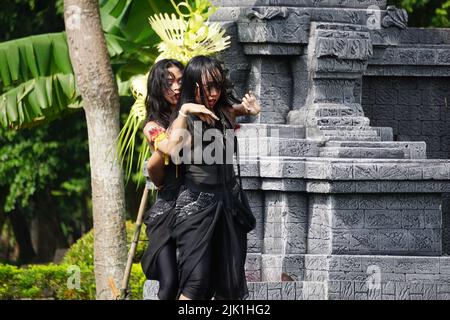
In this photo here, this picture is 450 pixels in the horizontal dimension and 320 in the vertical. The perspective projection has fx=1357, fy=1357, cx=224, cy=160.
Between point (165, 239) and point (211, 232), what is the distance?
406mm

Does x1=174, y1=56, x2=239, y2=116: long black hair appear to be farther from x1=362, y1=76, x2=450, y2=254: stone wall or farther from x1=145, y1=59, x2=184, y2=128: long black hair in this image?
x1=362, y1=76, x2=450, y2=254: stone wall

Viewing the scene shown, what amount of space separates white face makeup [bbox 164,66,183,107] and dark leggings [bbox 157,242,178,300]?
1.03 metres

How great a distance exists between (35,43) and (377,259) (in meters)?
6.91

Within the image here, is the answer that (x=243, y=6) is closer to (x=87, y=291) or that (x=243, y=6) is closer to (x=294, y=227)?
(x=294, y=227)

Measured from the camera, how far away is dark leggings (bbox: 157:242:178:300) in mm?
9258

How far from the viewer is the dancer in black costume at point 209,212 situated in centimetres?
912

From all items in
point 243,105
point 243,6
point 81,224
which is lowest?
point 81,224

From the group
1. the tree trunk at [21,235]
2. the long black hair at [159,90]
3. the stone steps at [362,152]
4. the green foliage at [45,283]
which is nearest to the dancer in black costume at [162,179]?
the long black hair at [159,90]

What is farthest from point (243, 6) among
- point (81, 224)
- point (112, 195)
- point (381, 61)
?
point (81, 224)

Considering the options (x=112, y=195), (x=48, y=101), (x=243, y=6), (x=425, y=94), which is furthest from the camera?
(x=48, y=101)

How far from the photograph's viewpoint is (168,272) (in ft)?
30.6

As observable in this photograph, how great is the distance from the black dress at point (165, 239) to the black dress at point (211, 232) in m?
0.11

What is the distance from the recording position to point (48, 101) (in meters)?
17.2

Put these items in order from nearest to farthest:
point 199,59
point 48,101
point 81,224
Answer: point 199,59 → point 48,101 → point 81,224
